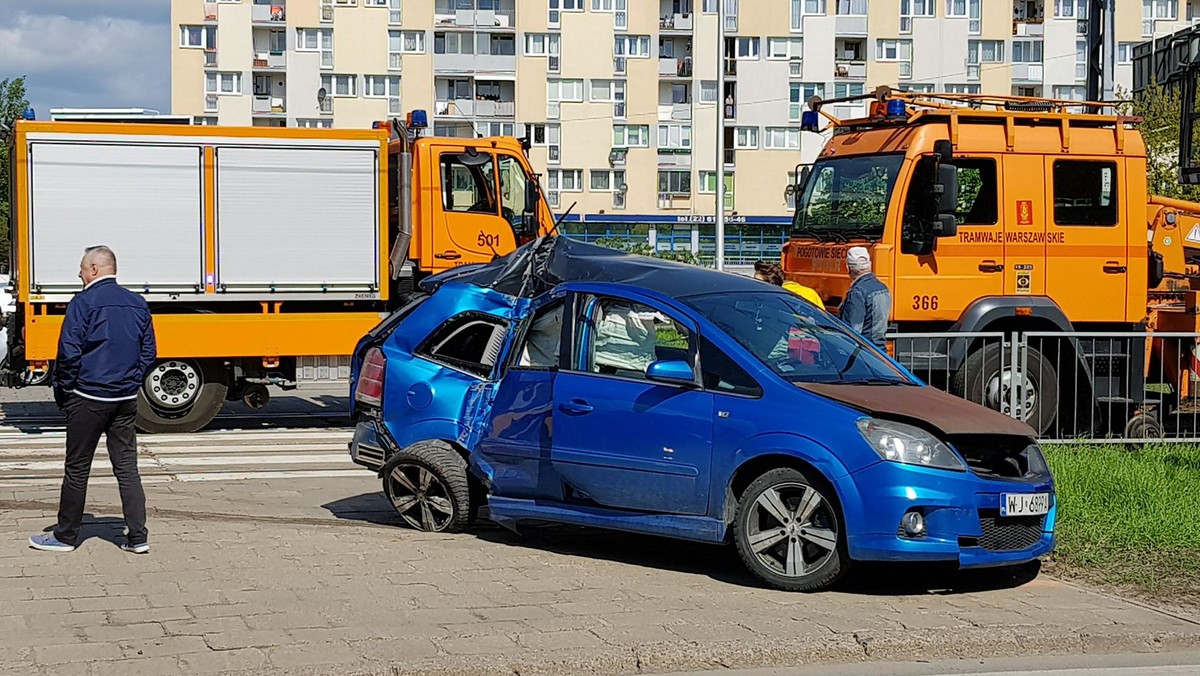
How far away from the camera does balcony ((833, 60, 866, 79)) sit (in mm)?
78938

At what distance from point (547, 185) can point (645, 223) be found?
18.1 feet

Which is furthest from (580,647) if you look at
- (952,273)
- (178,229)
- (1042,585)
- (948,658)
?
(178,229)

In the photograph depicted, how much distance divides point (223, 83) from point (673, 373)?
72.9 meters

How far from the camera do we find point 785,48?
255 ft

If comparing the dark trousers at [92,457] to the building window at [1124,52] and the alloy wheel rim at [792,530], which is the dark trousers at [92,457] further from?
the building window at [1124,52]

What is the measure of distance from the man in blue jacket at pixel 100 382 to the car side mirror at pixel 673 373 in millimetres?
2906

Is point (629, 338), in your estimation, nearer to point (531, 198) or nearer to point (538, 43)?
point (531, 198)

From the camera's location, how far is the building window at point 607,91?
254ft

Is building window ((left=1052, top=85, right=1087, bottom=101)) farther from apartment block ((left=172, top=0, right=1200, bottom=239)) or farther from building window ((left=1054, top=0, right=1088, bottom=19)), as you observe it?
building window ((left=1054, top=0, right=1088, bottom=19))

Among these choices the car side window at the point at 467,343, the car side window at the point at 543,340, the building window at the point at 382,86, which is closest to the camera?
the car side window at the point at 543,340

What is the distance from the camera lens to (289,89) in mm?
75250

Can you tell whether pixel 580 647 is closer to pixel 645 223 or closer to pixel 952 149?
pixel 952 149

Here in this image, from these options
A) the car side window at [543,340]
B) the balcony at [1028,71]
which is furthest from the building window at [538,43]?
the car side window at [543,340]

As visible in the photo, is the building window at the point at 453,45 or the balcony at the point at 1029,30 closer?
the building window at the point at 453,45
